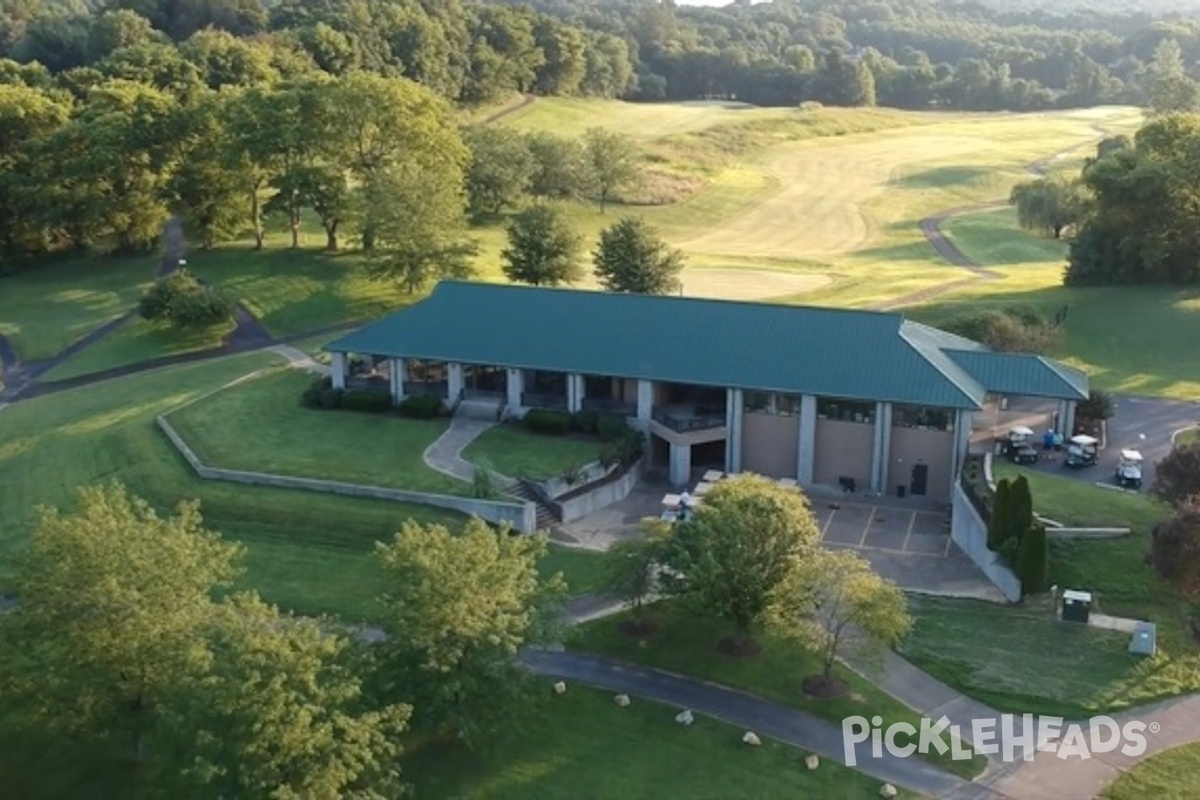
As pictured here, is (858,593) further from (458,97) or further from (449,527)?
(458,97)

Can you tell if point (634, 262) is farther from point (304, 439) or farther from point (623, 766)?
point (623, 766)

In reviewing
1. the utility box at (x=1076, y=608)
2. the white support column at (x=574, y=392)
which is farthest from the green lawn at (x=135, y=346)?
the utility box at (x=1076, y=608)

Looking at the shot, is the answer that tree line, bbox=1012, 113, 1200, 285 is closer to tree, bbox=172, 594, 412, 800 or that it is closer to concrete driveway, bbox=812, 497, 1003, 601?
concrete driveway, bbox=812, 497, 1003, 601

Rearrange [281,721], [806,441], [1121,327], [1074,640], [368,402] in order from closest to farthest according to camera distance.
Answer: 1. [281,721]
2. [1074,640]
3. [806,441]
4. [368,402]
5. [1121,327]

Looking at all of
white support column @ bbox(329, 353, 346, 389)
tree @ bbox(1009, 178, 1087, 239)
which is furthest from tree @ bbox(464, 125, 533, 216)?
white support column @ bbox(329, 353, 346, 389)

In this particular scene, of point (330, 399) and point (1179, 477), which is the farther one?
→ point (330, 399)

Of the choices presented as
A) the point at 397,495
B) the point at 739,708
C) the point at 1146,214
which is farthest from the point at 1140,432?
the point at 397,495
